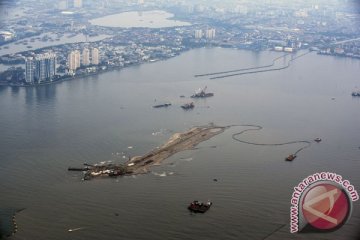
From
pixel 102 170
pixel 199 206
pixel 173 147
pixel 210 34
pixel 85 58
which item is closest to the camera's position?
pixel 199 206

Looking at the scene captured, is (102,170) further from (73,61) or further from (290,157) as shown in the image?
(73,61)

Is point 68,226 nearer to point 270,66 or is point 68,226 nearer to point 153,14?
point 270,66

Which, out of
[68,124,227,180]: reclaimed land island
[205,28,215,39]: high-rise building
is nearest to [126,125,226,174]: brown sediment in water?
[68,124,227,180]: reclaimed land island

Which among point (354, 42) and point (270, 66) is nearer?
point (270, 66)

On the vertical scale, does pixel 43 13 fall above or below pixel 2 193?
above

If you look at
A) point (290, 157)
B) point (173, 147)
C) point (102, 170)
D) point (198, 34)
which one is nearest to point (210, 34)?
point (198, 34)

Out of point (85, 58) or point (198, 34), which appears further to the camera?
point (198, 34)

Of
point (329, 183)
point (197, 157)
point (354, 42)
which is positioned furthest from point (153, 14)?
point (329, 183)
